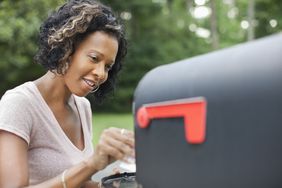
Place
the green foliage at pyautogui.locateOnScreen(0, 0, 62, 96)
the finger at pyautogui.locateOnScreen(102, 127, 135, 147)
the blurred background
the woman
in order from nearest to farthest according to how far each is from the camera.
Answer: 1. the finger at pyautogui.locateOnScreen(102, 127, 135, 147)
2. the woman
3. the green foliage at pyautogui.locateOnScreen(0, 0, 62, 96)
4. the blurred background

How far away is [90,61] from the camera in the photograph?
56.2 inches

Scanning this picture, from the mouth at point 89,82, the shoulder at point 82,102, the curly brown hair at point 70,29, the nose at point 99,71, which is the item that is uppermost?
the curly brown hair at point 70,29

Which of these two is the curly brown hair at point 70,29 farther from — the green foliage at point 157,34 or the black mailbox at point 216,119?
the green foliage at point 157,34

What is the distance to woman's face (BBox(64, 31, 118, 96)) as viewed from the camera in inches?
56.4

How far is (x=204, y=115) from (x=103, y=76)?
70 cm

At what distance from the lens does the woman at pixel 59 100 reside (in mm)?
1388

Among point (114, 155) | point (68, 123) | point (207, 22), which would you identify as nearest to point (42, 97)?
point (68, 123)

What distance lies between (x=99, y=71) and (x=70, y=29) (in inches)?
7.6

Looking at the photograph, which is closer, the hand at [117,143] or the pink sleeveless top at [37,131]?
the hand at [117,143]

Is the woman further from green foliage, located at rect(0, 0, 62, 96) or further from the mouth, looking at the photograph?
green foliage, located at rect(0, 0, 62, 96)

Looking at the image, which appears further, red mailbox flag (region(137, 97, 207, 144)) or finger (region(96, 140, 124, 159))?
finger (region(96, 140, 124, 159))

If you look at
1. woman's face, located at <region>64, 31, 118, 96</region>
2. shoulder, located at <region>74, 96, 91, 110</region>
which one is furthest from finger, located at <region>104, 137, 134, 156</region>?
shoulder, located at <region>74, 96, 91, 110</region>

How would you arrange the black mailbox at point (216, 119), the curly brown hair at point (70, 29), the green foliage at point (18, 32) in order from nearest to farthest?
the black mailbox at point (216, 119)
the curly brown hair at point (70, 29)
the green foliage at point (18, 32)

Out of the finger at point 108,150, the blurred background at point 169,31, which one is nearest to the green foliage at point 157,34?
the blurred background at point 169,31
